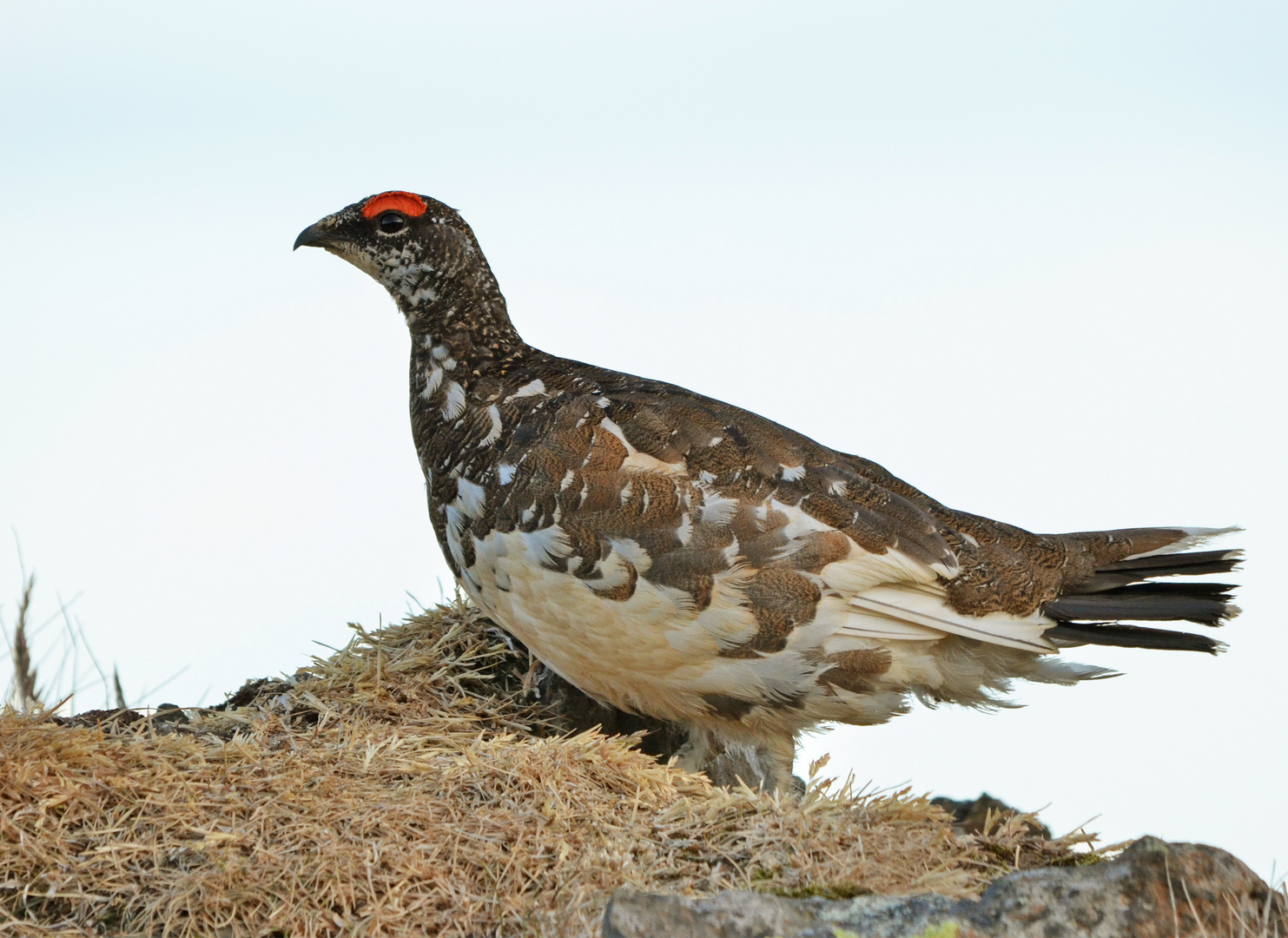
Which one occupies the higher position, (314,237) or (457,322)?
(314,237)

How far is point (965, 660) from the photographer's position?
4.40 metres

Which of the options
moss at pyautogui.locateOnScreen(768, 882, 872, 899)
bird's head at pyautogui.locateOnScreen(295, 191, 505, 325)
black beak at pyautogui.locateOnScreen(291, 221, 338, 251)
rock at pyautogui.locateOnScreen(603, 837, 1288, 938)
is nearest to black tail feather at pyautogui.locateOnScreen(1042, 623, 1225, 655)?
rock at pyautogui.locateOnScreen(603, 837, 1288, 938)

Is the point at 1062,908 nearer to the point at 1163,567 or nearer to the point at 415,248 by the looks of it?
the point at 1163,567

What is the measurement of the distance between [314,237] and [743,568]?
91.3 inches

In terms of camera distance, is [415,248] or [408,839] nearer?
[408,839]

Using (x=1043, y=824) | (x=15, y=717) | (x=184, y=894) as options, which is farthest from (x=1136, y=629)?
(x=15, y=717)

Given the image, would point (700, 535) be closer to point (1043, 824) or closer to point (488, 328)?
point (488, 328)

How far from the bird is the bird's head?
379 mm

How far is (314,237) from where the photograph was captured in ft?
16.6

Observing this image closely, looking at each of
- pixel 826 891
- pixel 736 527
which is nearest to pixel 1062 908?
pixel 826 891

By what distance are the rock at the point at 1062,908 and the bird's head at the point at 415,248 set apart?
3046 mm

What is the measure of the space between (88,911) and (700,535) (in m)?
2.10

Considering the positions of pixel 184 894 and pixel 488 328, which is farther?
pixel 488 328

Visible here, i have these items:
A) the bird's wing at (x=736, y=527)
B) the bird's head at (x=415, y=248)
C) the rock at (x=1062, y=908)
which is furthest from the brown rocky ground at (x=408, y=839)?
the bird's head at (x=415, y=248)
